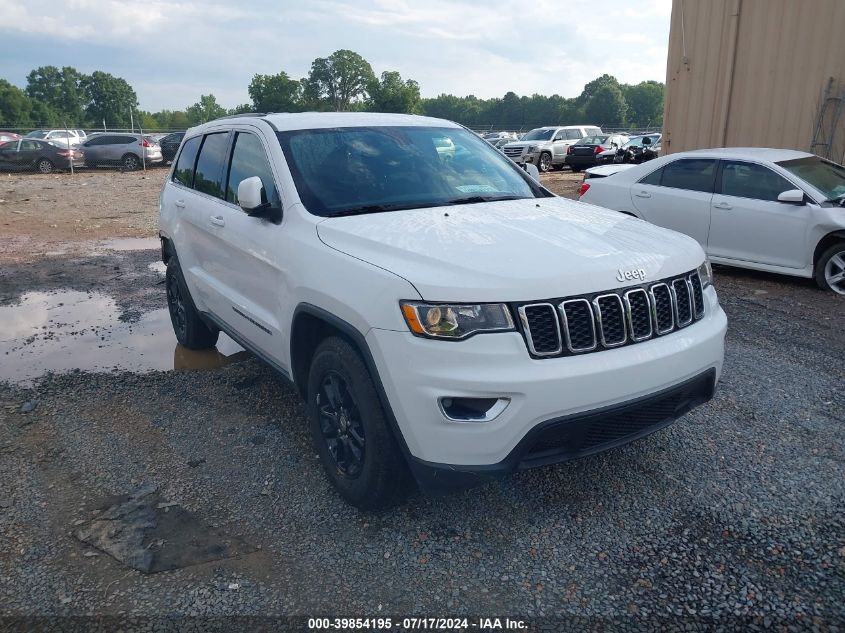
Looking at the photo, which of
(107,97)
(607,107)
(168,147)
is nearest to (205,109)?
(107,97)

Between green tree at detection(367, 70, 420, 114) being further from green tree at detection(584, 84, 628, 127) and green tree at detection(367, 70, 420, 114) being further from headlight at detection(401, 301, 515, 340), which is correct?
headlight at detection(401, 301, 515, 340)

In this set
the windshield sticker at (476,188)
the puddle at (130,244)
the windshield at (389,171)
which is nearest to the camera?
the windshield at (389,171)

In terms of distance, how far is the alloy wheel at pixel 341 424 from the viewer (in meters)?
3.16

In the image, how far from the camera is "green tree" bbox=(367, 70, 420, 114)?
8275cm

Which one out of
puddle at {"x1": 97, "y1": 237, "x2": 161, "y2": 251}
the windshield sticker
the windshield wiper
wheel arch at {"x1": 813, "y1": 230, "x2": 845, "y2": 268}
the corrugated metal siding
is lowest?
puddle at {"x1": 97, "y1": 237, "x2": 161, "y2": 251}

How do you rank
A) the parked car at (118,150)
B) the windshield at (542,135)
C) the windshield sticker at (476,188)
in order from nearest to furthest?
the windshield sticker at (476,188) → the windshield at (542,135) → the parked car at (118,150)

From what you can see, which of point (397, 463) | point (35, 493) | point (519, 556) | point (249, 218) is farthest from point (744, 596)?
point (35, 493)

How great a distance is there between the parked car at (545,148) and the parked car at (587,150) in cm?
58

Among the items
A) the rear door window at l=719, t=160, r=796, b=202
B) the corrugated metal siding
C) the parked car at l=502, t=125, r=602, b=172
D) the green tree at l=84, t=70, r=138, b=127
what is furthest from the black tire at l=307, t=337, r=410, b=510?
the green tree at l=84, t=70, r=138, b=127

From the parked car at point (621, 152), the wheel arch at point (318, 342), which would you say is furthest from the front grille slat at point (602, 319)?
the parked car at point (621, 152)

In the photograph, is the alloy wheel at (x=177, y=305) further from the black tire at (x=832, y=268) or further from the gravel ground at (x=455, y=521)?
the black tire at (x=832, y=268)

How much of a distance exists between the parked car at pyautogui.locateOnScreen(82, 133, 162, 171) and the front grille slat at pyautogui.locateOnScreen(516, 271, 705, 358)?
94.9ft

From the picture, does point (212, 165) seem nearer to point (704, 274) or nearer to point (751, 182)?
point (704, 274)

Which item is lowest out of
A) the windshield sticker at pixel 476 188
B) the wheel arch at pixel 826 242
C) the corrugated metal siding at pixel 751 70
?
the wheel arch at pixel 826 242
